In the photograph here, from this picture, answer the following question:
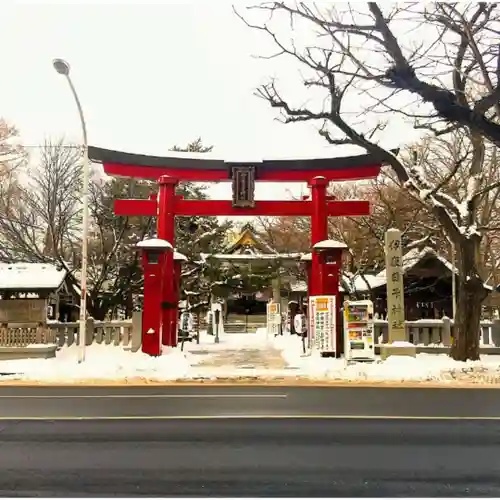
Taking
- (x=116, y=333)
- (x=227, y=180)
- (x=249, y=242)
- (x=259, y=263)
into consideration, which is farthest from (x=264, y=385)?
(x=249, y=242)

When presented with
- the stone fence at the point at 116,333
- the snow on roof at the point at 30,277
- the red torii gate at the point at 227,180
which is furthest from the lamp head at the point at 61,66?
the stone fence at the point at 116,333

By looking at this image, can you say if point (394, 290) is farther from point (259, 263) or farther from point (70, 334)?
point (259, 263)

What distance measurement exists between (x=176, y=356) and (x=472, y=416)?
1031 cm

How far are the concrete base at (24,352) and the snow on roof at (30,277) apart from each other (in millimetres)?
1926

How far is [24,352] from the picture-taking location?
17.6 meters

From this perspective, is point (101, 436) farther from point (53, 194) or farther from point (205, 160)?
point (53, 194)

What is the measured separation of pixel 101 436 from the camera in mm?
7574

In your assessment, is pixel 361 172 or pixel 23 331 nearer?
pixel 23 331

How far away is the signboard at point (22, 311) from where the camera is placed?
59.5ft

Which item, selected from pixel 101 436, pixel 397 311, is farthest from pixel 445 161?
pixel 101 436

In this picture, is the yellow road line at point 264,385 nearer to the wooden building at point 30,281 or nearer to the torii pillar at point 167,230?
the wooden building at point 30,281

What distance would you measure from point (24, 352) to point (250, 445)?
41.5 feet

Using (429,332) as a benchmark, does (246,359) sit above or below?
below

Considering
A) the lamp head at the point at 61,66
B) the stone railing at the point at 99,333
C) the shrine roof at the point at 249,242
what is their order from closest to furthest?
the lamp head at the point at 61,66 → the stone railing at the point at 99,333 → the shrine roof at the point at 249,242
